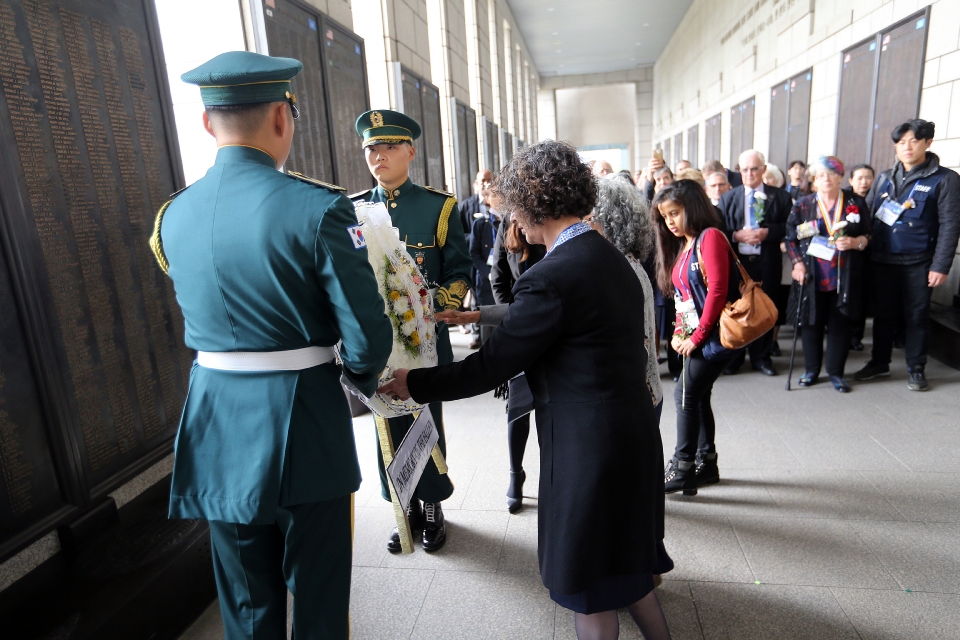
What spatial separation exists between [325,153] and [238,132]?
9.03 ft

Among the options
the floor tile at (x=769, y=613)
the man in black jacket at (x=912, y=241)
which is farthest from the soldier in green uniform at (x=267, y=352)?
the man in black jacket at (x=912, y=241)

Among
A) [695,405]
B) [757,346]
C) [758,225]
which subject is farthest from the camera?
[757,346]

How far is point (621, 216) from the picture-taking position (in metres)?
2.44

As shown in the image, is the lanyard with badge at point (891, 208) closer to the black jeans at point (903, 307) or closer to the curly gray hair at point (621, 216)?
the black jeans at point (903, 307)

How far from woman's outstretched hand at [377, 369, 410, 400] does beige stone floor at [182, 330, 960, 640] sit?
A: 97cm

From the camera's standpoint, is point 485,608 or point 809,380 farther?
point 809,380

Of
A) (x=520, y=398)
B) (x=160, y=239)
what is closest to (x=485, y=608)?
(x=520, y=398)

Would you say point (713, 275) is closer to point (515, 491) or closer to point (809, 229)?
point (515, 491)

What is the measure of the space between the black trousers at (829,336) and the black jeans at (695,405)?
1.95 meters

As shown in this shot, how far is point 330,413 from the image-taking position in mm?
1416

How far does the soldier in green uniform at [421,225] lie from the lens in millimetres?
2400

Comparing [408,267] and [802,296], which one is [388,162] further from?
[802,296]

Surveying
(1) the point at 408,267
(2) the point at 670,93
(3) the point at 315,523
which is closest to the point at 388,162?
(1) the point at 408,267

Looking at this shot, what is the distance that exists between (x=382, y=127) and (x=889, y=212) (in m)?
3.92
